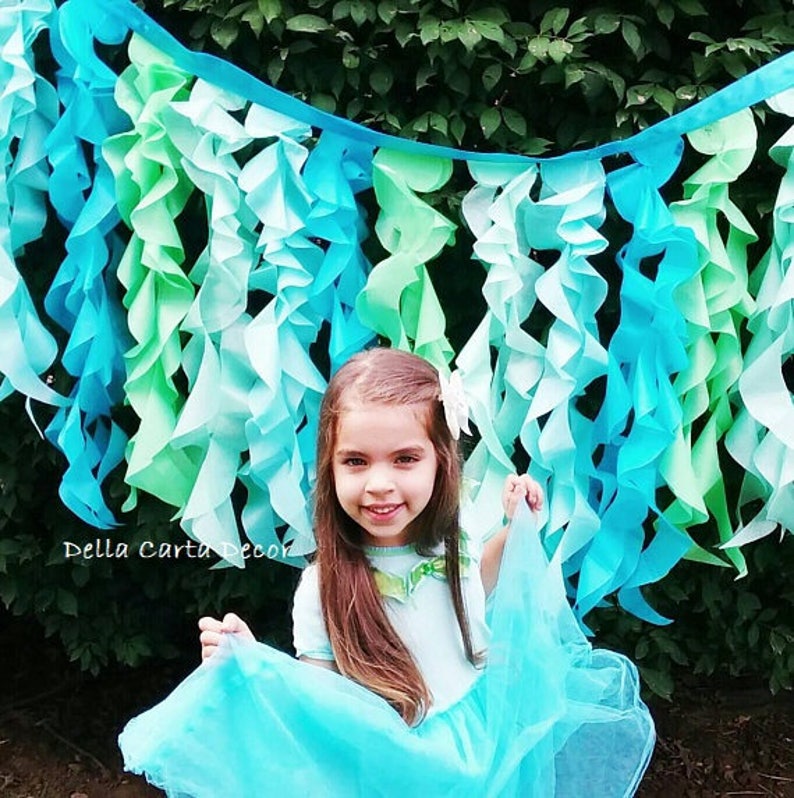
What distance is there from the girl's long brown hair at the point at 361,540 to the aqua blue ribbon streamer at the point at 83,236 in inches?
20.8

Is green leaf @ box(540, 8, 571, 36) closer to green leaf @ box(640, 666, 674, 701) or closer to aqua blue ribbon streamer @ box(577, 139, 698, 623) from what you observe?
aqua blue ribbon streamer @ box(577, 139, 698, 623)

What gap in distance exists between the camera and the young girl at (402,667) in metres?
1.41

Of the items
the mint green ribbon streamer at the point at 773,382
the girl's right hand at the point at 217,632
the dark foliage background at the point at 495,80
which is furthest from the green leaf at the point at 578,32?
the girl's right hand at the point at 217,632

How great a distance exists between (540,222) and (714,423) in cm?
45

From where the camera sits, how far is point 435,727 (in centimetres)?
154

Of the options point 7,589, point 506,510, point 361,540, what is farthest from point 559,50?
point 7,589

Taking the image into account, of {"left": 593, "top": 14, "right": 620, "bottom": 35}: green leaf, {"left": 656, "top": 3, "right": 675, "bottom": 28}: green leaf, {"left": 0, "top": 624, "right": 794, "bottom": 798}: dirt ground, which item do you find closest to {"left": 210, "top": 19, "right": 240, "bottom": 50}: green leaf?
{"left": 593, "top": 14, "right": 620, "bottom": 35}: green leaf

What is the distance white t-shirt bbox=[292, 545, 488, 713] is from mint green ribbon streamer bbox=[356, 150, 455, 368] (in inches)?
15.2

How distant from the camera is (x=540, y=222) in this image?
1.86 m

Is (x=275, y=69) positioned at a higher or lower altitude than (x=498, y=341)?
higher

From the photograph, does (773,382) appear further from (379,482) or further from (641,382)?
(379,482)

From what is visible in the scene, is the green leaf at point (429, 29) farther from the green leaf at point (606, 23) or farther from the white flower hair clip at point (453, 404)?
the white flower hair clip at point (453, 404)

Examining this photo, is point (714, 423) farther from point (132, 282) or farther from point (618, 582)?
point (132, 282)

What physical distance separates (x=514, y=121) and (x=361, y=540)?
79cm
